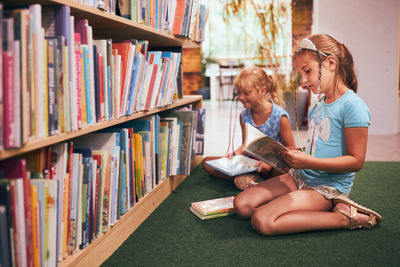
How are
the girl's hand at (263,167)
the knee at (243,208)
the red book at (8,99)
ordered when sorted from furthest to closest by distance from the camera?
the girl's hand at (263,167)
the knee at (243,208)
the red book at (8,99)

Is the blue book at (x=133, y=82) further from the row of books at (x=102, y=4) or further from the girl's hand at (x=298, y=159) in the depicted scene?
the girl's hand at (x=298, y=159)

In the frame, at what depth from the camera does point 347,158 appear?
1269 millimetres

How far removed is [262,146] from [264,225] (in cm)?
30

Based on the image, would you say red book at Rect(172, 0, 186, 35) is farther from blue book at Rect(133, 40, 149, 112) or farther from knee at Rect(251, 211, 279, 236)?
knee at Rect(251, 211, 279, 236)

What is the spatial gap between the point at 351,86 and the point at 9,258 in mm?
1303

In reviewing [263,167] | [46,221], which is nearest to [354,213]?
[263,167]

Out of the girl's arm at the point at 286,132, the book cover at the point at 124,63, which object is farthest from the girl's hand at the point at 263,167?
the book cover at the point at 124,63

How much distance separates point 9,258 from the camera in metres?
0.74

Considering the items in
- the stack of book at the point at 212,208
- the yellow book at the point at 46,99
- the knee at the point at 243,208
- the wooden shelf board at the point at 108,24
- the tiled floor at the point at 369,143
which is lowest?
the stack of book at the point at 212,208

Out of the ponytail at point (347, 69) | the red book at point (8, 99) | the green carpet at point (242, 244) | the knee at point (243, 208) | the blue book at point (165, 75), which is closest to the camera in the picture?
the red book at point (8, 99)

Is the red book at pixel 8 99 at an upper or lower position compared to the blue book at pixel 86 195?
upper

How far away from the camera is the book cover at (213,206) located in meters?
1.52

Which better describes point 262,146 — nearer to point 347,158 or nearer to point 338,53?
point 347,158

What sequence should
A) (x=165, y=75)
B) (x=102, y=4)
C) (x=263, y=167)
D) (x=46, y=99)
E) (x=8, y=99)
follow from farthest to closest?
(x=263, y=167)
(x=165, y=75)
(x=102, y=4)
(x=46, y=99)
(x=8, y=99)
